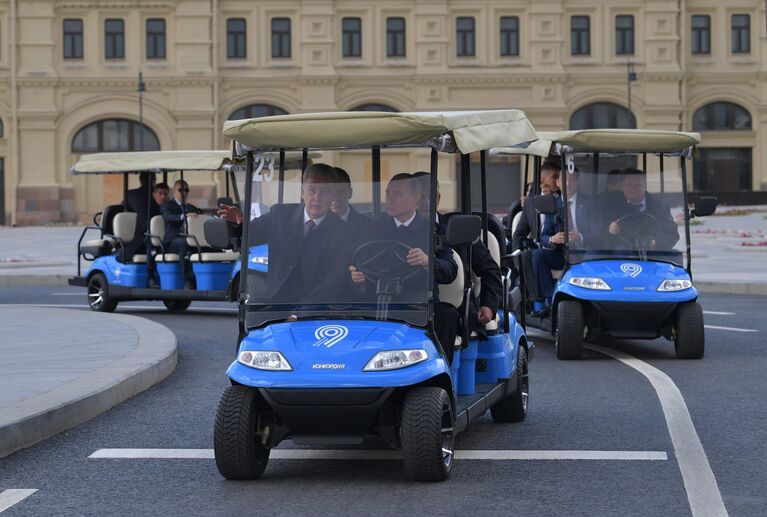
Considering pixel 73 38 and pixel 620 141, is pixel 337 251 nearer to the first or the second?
pixel 620 141

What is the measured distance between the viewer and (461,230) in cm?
777

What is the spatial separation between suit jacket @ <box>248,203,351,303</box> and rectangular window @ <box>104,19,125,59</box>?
185 feet

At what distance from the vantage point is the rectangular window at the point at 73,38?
207 feet

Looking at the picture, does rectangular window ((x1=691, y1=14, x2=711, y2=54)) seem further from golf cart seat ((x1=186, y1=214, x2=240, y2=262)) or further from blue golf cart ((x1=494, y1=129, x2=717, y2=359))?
blue golf cart ((x1=494, y1=129, x2=717, y2=359))

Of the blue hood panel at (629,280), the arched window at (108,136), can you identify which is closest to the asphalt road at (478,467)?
the blue hood panel at (629,280)

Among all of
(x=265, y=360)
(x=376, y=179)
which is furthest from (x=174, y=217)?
(x=265, y=360)

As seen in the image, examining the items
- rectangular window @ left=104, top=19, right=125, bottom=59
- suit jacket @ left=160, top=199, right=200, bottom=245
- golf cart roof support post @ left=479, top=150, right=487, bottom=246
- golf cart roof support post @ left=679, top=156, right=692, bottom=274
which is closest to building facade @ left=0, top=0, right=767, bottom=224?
rectangular window @ left=104, top=19, right=125, bottom=59

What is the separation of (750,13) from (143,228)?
4978 cm

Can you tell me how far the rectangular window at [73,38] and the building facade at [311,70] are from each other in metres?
0.06

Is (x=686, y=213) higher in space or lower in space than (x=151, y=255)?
higher

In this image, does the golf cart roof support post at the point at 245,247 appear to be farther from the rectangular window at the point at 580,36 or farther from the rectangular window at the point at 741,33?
the rectangular window at the point at 741,33

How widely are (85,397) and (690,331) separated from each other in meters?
5.87

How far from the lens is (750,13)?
65.2 metres

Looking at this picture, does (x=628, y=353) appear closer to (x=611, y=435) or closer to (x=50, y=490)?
(x=611, y=435)
